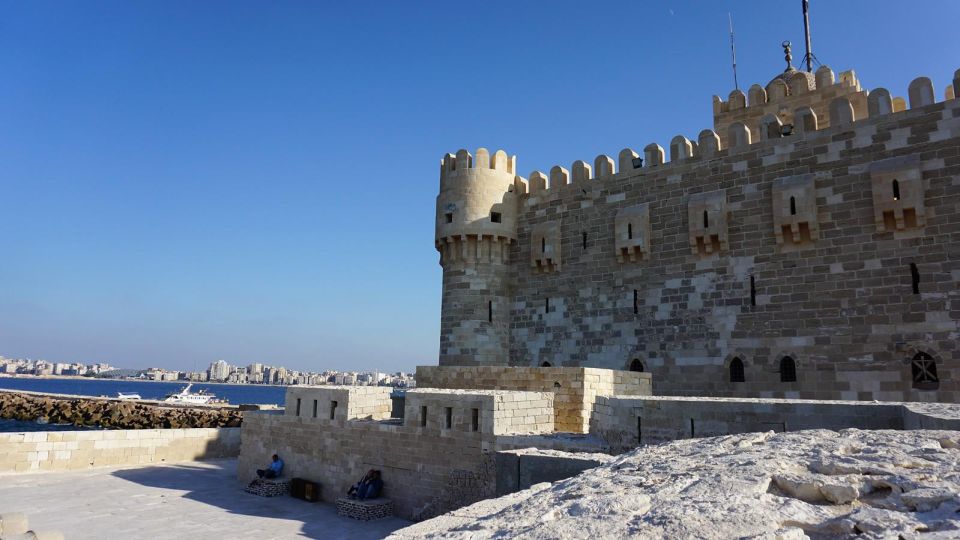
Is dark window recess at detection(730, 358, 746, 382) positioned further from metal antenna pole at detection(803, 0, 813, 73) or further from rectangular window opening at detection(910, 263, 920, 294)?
metal antenna pole at detection(803, 0, 813, 73)

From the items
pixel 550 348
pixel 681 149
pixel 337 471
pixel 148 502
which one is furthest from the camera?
pixel 550 348

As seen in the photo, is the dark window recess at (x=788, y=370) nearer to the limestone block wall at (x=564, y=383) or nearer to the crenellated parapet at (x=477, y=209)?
the limestone block wall at (x=564, y=383)

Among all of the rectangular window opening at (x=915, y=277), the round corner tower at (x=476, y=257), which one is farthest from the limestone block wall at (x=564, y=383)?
the rectangular window opening at (x=915, y=277)

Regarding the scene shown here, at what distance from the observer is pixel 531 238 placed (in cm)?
1827

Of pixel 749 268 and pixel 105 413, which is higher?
pixel 749 268

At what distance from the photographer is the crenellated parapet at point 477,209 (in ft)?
60.1

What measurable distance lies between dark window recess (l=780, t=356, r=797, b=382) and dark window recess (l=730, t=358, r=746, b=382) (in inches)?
32.6

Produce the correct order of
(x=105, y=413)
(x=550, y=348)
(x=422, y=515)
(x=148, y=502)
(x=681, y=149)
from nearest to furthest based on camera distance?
(x=422, y=515)
(x=148, y=502)
(x=681, y=149)
(x=550, y=348)
(x=105, y=413)

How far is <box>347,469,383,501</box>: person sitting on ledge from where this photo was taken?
39.7 ft

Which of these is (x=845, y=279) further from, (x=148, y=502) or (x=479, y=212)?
(x=148, y=502)

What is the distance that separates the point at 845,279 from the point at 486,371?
25.4ft

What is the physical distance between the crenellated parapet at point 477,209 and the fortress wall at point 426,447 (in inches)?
264

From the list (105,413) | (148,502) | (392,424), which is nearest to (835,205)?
(392,424)

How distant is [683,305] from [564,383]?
457 centimetres
